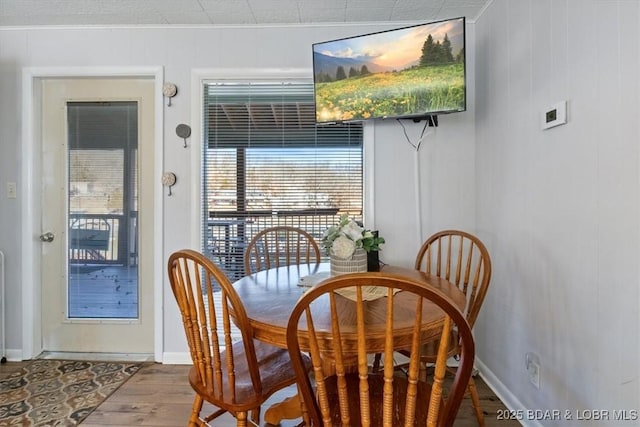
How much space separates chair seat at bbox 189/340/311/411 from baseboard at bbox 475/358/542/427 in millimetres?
1156

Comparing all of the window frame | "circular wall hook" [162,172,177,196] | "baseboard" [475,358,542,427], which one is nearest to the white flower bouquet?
the window frame

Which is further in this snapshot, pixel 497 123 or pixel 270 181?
pixel 270 181

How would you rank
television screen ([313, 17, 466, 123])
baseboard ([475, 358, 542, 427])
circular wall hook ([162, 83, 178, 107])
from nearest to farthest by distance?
1. baseboard ([475, 358, 542, 427])
2. television screen ([313, 17, 466, 123])
3. circular wall hook ([162, 83, 178, 107])

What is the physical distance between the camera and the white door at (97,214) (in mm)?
2482

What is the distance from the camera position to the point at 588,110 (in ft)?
4.28

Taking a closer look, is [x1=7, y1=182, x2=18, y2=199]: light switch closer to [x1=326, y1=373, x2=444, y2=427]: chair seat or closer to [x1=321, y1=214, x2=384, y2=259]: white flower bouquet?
[x1=321, y1=214, x2=384, y2=259]: white flower bouquet

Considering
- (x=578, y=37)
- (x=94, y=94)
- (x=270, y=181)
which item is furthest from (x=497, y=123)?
(x=94, y=94)

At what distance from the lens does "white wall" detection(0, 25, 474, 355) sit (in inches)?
94.2

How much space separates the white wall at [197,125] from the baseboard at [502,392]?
2.67ft

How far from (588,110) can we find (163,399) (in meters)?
2.50

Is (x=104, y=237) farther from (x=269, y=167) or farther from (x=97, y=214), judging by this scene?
(x=269, y=167)

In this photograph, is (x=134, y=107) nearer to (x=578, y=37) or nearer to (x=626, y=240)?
(x=578, y=37)

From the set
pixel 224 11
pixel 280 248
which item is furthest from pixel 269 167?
pixel 224 11

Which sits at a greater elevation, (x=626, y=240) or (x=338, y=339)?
(x=626, y=240)
